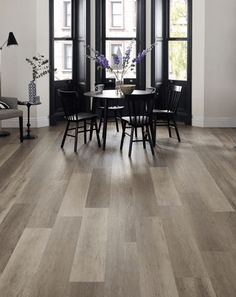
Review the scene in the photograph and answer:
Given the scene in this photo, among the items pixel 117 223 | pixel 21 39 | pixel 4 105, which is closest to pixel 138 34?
pixel 21 39

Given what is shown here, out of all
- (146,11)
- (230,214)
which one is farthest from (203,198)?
(146,11)

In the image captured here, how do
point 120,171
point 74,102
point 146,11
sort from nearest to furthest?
1. point 120,171
2. point 74,102
3. point 146,11

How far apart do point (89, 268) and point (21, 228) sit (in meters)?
0.95

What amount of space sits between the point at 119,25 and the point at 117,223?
20.6ft

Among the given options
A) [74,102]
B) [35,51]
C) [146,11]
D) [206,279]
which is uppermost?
A: [146,11]

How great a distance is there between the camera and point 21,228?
423 cm

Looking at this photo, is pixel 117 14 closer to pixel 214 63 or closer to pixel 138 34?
pixel 138 34

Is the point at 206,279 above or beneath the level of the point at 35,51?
beneath

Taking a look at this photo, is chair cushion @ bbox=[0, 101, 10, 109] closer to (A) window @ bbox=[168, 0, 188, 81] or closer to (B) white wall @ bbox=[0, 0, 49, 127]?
(B) white wall @ bbox=[0, 0, 49, 127]

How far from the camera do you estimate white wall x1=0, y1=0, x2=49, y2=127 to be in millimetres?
8945

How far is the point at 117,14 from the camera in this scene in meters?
9.97

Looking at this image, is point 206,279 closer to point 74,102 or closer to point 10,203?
point 10,203

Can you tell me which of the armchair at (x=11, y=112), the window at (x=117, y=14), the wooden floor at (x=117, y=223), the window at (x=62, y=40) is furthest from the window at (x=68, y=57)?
the wooden floor at (x=117, y=223)

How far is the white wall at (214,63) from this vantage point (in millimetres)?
8969
